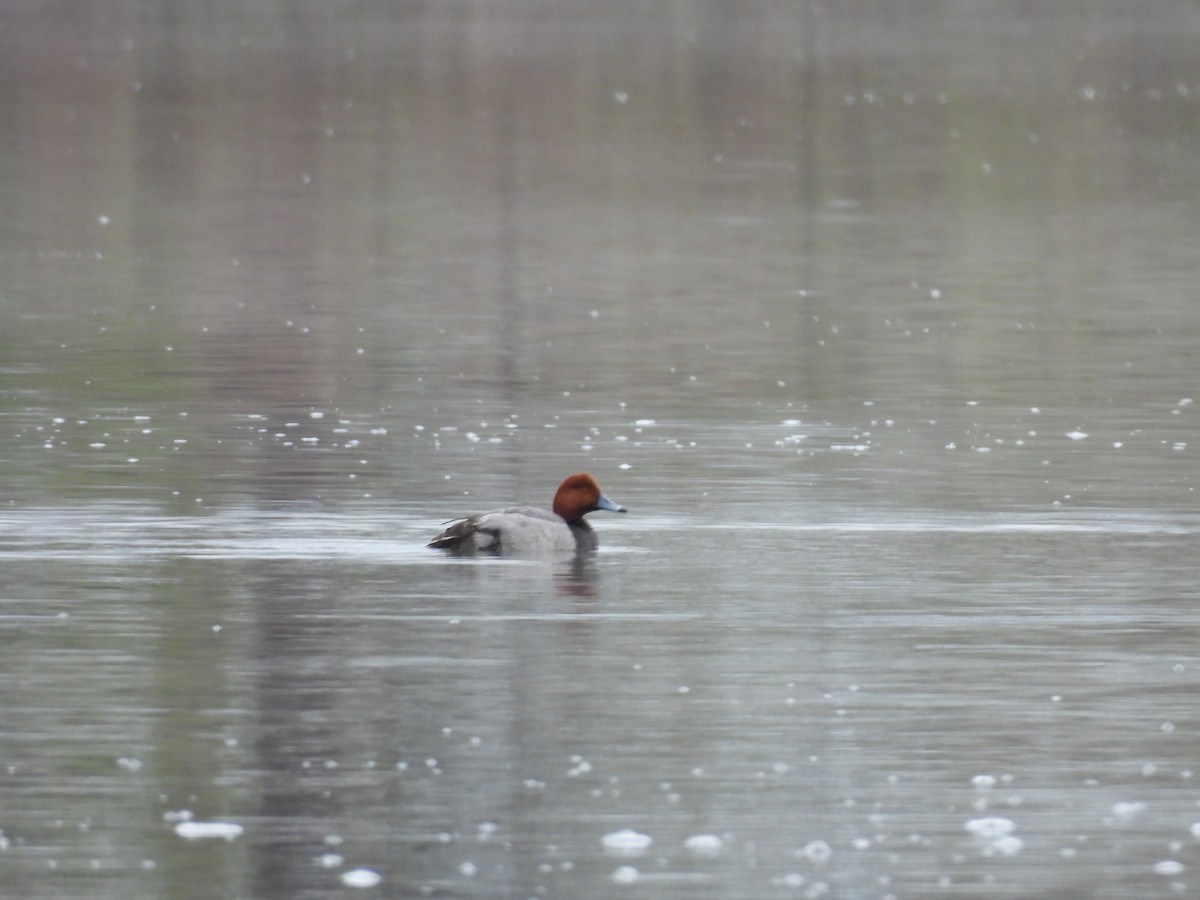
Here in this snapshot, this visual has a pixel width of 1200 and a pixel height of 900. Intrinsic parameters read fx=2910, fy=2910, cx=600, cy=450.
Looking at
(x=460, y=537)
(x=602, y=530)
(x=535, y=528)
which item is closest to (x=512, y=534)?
(x=535, y=528)

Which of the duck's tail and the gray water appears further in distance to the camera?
the duck's tail

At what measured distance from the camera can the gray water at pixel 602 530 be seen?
8633 mm

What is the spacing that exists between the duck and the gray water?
0.70 ft

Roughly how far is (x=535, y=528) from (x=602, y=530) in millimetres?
980

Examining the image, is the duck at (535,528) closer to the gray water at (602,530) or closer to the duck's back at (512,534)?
the duck's back at (512,534)

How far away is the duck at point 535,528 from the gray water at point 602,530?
21 cm

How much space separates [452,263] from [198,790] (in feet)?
64.3

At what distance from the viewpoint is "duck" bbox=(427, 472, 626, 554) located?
13.3 meters

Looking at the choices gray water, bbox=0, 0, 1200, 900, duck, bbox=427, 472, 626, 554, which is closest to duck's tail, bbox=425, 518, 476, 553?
duck, bbox=427, 472, 626, 554

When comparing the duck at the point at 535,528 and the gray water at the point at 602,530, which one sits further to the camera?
the duck at the point at 535,528

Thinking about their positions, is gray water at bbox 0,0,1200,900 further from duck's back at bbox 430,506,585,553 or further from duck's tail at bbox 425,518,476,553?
duck's tail at bbox 425,518,476,553

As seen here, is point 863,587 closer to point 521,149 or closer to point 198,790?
point 198,790

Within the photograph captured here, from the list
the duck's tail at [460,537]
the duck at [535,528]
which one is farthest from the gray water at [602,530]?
the duck's tail at [460,537]

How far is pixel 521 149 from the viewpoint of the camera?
4200 cm
